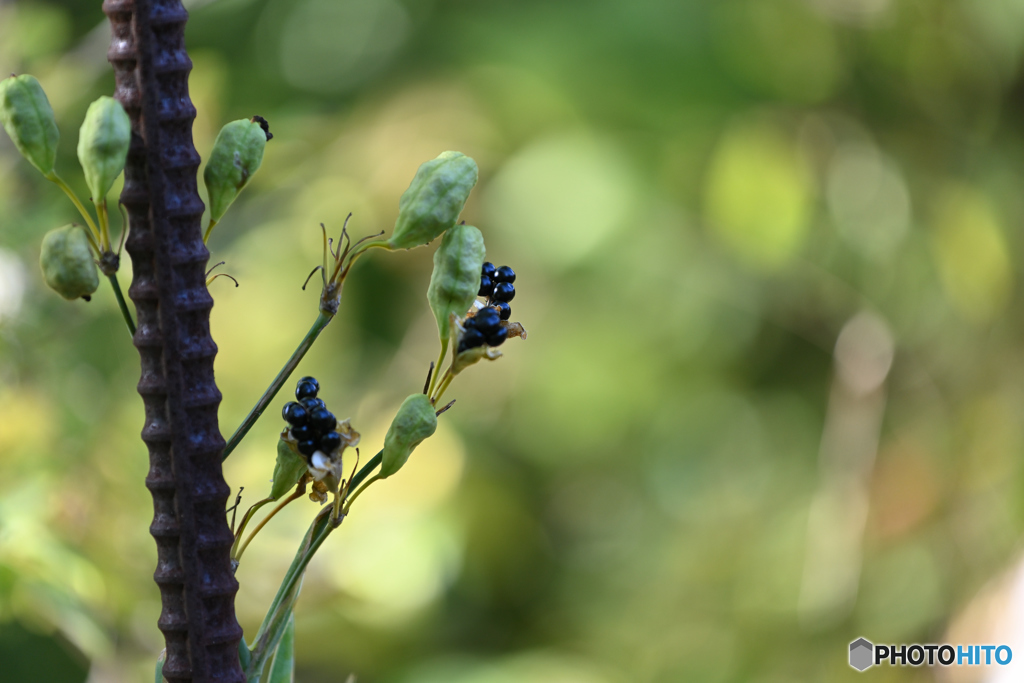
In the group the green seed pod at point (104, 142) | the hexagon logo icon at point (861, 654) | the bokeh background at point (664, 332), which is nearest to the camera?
the green seed pod at point (104, 142)

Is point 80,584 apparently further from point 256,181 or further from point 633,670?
point 633,670

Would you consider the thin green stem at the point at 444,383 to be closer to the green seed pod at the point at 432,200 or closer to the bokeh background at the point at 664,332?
the green seed pod at the point at 432,200

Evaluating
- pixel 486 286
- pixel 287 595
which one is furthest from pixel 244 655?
pixel 486 286

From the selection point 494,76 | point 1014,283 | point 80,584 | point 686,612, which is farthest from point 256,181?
point 1014,283

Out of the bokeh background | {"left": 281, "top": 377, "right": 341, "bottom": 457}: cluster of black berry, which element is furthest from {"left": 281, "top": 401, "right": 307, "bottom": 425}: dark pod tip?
the bokeh background

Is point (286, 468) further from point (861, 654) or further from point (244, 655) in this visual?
point (861, 654)

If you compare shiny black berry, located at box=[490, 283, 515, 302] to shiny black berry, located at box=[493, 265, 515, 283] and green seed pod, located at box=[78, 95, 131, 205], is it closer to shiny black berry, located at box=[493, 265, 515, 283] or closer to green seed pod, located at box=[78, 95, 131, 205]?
shiny black berry, located at box=[493, 265, 515, 283]

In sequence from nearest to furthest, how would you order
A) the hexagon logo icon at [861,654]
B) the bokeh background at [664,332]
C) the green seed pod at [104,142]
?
the green seed pod at [104,142]
the hexagon logo icon at [861,654]
the bokeh background at [664,332]

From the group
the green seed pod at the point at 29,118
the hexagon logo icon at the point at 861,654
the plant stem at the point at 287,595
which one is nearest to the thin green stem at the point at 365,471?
→ the plant stem at the point at 287,595
